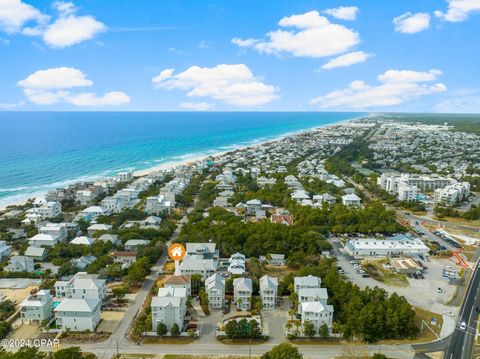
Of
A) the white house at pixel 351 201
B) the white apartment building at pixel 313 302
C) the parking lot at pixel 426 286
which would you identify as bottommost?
the parking lot at pixel 426 286

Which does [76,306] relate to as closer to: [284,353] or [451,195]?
[284,353]

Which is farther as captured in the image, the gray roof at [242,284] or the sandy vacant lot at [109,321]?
the gray roof at [242,284]

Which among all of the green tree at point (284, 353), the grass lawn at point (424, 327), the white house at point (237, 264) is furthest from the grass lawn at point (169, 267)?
the grass lawn at point (424, 327)

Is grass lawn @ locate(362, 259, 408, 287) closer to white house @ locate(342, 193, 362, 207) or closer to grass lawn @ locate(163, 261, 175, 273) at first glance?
Answer: grass lawn @ locate(163, 261, 175, 273)

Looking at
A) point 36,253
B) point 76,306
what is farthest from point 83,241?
point 76,306

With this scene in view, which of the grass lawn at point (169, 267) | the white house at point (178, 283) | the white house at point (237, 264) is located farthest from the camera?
the grass lawn at point (169, 267)

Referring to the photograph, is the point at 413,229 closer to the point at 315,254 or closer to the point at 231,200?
the point at 315,254

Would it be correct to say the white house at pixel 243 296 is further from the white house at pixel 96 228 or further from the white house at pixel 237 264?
the white house at pixel 96 228
